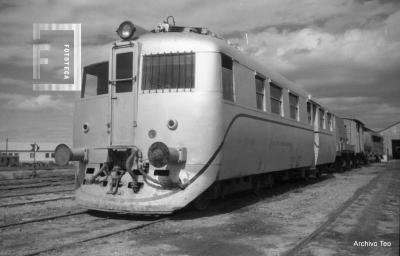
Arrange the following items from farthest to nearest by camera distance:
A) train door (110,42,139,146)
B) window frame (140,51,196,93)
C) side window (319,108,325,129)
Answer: side window (319,108,325,129) < train door (110,42,139,146) < window frame (140,51,196,93)

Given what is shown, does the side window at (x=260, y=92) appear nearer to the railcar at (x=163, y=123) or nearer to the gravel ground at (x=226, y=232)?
the railcar at (x=163, y=123)

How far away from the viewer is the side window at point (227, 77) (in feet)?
25.5

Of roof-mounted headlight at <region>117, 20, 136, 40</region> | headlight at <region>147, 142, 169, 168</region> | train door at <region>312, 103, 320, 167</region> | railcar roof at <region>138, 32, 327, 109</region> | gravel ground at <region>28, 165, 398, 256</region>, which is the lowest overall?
gravel ground at <region>28, 165, 398, 256</region>

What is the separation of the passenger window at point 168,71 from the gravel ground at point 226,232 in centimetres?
244

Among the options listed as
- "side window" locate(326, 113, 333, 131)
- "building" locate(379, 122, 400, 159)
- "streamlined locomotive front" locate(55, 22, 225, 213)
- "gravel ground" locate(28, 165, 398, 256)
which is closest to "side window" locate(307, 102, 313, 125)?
"side window" locate(326, 113, 333, 131)

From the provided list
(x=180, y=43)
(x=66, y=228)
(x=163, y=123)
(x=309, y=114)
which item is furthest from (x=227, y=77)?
(x=309, y=114)

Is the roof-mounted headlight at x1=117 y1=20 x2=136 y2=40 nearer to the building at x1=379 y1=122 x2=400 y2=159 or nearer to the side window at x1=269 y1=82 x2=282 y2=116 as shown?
the side window at x1=269 y1=82 x2=282 y2=116

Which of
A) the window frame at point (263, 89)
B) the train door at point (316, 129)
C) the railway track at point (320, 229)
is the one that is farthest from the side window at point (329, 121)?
the window frame at point (263, 89)

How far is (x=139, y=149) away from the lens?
24.3ft

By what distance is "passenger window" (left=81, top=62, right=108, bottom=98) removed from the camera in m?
8.41

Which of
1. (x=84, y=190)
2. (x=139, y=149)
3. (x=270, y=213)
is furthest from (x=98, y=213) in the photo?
(x=270, y=213)

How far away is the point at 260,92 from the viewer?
9.67 m

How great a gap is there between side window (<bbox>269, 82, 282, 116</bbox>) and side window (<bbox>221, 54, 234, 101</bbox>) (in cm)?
251

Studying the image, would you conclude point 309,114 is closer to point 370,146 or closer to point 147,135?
point 147,135
